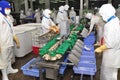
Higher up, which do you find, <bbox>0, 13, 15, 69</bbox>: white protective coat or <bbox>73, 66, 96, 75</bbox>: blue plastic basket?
<bbox>0, 13, 15, 69</bbox>: white protective coat

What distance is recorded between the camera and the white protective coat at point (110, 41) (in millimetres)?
1817

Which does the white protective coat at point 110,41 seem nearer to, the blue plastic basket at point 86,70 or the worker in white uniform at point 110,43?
the worker in white uniform at point 110,43

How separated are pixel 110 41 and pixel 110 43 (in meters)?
0.03

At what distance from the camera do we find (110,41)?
72.3 inches

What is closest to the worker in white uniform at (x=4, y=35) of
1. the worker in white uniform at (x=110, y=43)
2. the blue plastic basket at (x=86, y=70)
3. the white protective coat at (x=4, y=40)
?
the white protective coat at (x=4, y=40)

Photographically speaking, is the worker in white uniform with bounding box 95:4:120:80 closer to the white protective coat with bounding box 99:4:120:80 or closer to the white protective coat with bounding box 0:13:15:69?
the white protective coat with bounding box 99:4:120:80

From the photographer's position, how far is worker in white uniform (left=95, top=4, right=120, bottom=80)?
5.97 ft

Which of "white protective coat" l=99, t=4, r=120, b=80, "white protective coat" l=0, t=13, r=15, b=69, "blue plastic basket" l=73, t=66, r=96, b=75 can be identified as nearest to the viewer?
"white protective coat" l=99, t=4, r=120, b=80

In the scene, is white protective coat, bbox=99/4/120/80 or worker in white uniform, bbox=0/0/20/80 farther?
worker in white uniform, bbox=0/0/20/80

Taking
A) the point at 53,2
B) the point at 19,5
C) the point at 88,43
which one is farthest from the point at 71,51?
the point at 19,5

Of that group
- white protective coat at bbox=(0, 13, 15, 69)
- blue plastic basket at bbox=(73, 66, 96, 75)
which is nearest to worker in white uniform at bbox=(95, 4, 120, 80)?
blue plastic basket at bbox=(73, 66, 96, 75)

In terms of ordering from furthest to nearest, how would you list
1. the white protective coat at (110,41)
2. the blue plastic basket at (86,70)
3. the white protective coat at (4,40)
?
the white protective coat at (4,40) → the blue plastic basket at (86,70) → the white protective coat at (110,41)

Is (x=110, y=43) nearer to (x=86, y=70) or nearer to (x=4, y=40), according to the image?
(x=86, y=70)

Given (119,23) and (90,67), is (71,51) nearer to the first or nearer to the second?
(90,67)
